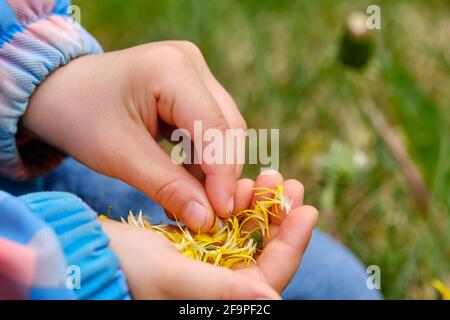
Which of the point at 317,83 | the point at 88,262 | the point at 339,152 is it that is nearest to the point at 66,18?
the point at 88,262

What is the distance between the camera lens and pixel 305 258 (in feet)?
2.62

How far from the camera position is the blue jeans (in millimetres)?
759

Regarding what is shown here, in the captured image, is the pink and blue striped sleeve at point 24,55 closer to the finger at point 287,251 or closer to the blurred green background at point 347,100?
the finger at point 287,251

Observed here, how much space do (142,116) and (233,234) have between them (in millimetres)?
136

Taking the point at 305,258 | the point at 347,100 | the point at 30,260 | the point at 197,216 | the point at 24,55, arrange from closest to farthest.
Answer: the point at 30,260, the point at 197,216, the point at 24,55, the point at 305,258, the point at 347,100

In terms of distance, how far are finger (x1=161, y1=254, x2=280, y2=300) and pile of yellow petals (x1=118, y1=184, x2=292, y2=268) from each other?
2.0 inches

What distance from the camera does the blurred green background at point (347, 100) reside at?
39.1 inches

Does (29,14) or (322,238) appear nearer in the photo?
(29,14)

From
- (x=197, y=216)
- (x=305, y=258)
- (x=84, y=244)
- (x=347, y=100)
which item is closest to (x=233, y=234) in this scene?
(x=197, y=216)

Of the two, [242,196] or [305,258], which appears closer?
[242,196]

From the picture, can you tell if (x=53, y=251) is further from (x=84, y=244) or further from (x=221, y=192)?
(x=221, y=192)
